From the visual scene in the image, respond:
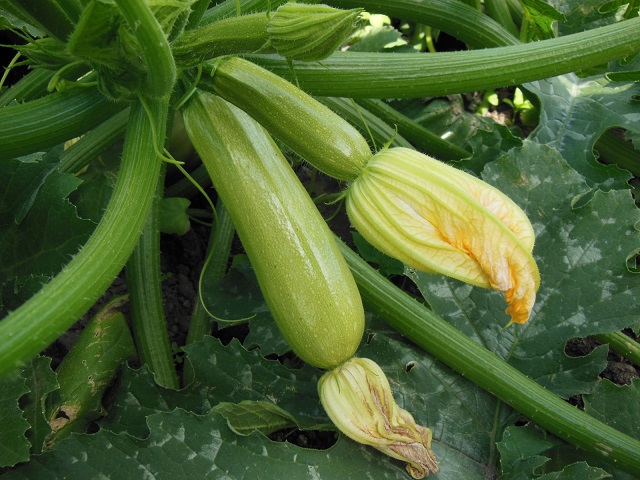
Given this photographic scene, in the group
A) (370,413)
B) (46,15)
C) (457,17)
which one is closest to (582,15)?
(457,17)

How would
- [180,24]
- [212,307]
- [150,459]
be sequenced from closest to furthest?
[180,24], [150,459], [212,307]

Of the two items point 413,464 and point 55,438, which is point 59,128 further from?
point 413,464

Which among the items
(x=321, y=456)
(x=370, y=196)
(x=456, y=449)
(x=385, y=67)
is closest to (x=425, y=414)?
(x=456, y=449)

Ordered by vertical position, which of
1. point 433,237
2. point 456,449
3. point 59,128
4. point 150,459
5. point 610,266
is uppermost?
point 59,128

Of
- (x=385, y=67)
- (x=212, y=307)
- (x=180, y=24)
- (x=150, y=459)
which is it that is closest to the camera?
(x=180, y=24)

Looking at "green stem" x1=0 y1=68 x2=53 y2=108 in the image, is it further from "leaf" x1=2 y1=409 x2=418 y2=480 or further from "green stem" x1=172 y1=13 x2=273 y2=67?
"leaf" x1=2 y1=409 x2=418 y2=480

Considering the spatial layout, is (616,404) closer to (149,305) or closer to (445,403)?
(445,403)

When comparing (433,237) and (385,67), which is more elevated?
(385,67)
